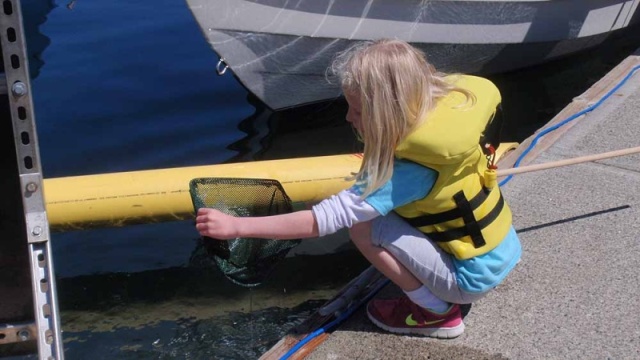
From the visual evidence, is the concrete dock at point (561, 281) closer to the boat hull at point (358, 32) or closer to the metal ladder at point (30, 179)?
the metal ladder at point (30, 179)

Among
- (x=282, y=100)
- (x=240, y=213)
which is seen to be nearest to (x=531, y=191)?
(x=240, y=213)

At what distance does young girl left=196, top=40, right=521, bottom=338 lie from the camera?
273cm

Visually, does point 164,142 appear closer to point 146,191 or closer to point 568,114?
point 146,191

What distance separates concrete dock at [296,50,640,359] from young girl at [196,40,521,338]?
0.50 ft

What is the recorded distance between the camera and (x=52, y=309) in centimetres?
249

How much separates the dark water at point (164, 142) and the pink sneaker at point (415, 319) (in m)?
1.14

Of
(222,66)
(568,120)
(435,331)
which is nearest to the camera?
(435,331)

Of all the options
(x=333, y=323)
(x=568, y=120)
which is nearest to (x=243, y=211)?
(x=333, y=323)

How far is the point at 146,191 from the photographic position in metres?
4.16

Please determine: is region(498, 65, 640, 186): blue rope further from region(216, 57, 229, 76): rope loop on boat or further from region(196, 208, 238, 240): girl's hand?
region(216, 57, 229, 76): rope loop on boat

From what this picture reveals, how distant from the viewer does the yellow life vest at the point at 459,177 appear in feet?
8.94

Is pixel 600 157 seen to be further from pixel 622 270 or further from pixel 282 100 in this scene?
pixel 282 100

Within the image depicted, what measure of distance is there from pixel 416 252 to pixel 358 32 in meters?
4.02

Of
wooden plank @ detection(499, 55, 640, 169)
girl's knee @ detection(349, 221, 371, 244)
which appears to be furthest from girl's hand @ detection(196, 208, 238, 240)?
wooden plank @ detection(499, 55, 640, 169)
